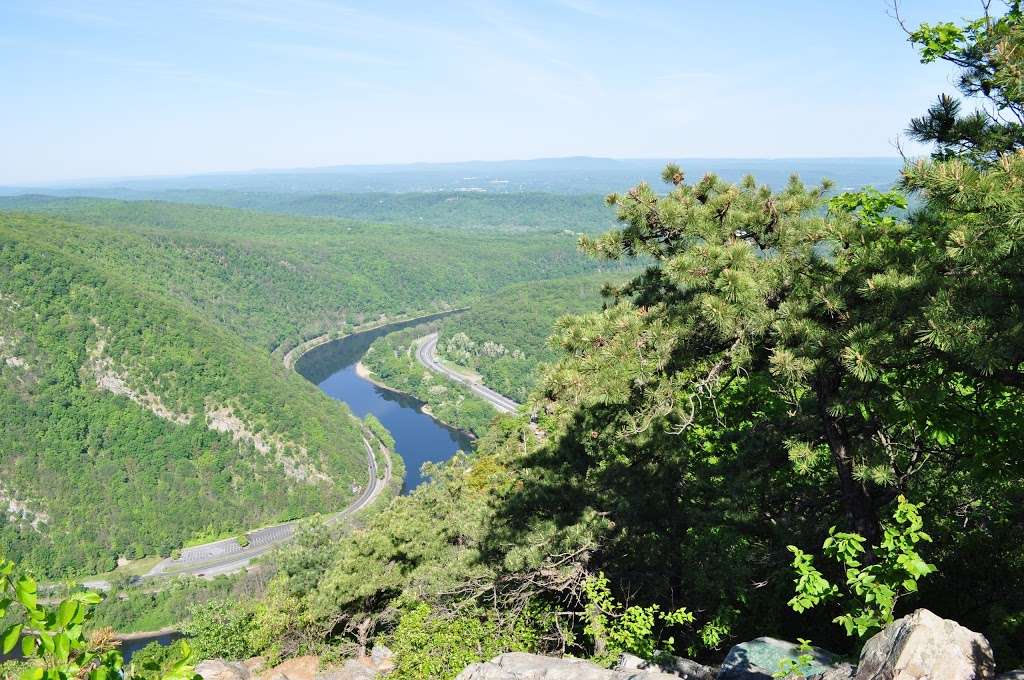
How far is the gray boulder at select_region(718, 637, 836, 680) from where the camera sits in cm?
674

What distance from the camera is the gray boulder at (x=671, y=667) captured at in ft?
25.7

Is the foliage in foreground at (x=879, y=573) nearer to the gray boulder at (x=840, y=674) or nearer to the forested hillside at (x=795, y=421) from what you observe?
the forested hillside at (x=795, y=421)

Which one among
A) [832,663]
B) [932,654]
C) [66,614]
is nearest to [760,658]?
[832,663]

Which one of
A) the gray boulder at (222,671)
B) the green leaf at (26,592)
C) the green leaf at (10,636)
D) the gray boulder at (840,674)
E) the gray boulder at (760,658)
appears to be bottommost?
the gray boulder at (222,671)

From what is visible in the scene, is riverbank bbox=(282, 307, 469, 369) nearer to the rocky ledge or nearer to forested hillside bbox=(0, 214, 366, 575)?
forested hillside bbox=(0, 214, 366, 575)

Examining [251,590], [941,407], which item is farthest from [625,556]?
[251,590]

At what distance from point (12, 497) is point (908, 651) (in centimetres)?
10892

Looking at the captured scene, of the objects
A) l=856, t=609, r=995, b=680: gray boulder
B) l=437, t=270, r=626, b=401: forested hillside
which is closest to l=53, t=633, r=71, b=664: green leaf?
l=856, t=609, r=995, b=680: gray boulder

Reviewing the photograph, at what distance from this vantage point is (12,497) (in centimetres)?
8419

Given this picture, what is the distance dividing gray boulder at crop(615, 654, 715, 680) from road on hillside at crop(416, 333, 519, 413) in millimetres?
94102

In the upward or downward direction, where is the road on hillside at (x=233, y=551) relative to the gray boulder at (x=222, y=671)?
downward

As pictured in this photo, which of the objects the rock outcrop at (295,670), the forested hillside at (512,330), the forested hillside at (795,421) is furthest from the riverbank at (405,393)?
the forested hillside at (795,421)

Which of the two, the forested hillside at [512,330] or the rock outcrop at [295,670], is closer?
the rock outcrop at [295,670]

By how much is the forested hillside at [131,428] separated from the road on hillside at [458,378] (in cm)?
2680
